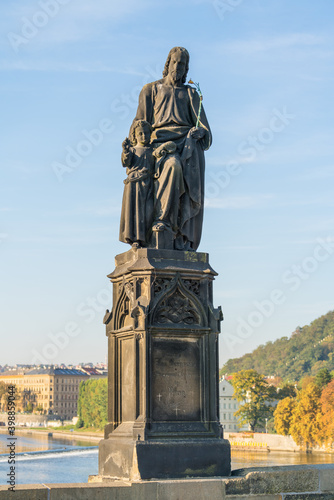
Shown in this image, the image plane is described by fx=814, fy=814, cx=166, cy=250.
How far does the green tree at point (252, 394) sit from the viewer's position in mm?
120750

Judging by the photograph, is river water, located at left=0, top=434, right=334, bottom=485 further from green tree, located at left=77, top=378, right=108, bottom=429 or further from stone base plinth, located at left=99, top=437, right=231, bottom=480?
stone base plinth, located at left=99, top=437, right=231, bottom=480

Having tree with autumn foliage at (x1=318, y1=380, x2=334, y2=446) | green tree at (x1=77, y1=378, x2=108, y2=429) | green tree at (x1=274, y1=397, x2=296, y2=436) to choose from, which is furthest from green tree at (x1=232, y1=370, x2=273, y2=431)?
green tree at (x1=77, y1=378, x2=108, y2=429)

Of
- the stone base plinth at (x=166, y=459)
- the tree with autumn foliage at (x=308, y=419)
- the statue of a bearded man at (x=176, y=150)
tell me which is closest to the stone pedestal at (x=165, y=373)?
the stone base plinth at (x=166, y=459)

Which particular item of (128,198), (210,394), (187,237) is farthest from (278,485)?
(128,198)

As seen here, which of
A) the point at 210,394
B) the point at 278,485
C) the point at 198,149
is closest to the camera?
the point at 278,485

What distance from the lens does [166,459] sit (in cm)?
886

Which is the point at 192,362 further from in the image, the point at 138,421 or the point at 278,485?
the point at 278,485

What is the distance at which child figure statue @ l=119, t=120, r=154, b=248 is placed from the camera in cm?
975

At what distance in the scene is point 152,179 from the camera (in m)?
9.97

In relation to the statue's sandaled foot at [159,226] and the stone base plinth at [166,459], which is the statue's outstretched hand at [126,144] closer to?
the statue's sandaled foot at [159,226]

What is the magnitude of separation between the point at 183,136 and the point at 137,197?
1.04 m

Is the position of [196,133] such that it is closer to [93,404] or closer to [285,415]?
[285,415]

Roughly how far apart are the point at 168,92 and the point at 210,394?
3.79 metres

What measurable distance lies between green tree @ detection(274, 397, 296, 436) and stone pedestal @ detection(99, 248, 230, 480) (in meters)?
96.9
